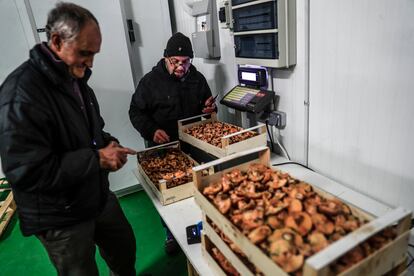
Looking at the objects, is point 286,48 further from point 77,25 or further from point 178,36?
point 77,25

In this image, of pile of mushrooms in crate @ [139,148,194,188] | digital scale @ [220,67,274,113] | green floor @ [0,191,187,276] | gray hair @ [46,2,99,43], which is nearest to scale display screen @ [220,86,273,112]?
digital scale @ [220,67,274,113]

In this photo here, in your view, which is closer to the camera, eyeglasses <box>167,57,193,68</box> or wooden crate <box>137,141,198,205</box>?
wooden crate <box>137,141,198,205</box>

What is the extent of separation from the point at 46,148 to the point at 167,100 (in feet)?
3.84

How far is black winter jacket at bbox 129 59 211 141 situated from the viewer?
2.14 m

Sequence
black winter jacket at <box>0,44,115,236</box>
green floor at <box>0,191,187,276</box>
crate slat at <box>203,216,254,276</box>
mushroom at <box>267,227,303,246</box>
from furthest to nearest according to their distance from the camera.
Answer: green floor at <box>0,191,187,276</box>, black winter jacket at <box>0,44,115,236</box>, crate slat at <box>203,216,254,276</box>, mushroom at <box>267,227,303,246</box>

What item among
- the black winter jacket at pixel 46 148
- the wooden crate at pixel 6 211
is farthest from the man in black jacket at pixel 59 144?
the wooden crate at pixel 6 211

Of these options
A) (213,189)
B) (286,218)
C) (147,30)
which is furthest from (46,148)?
(147,30)

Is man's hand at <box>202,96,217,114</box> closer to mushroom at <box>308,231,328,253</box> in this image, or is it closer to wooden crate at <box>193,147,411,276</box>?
wooden crate at <box>193,147,411,276</box>

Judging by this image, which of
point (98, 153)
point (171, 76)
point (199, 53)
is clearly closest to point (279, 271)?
point (98, 153)

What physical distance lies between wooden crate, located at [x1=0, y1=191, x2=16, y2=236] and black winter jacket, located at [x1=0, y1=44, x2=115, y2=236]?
6.42 ft

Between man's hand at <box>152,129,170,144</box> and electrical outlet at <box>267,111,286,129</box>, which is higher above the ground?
electrical outlet at <box>267,111,286,129</box>

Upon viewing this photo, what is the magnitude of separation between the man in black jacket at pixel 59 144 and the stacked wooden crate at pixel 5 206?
6.30 feet

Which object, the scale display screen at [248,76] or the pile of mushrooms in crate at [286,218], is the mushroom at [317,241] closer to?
the pile of mushrooms in crate at [286,218]

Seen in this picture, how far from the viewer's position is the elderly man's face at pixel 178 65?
2045 millimetres
